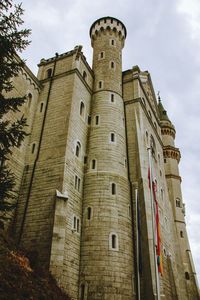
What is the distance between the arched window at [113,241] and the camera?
71.6 feet

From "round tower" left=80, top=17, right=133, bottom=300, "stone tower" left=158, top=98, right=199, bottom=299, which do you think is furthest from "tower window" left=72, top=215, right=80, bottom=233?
"stone tower" left=158, top=98, right=199, bottom=299

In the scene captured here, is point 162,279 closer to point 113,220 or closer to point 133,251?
point 133,251

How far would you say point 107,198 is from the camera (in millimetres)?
24000

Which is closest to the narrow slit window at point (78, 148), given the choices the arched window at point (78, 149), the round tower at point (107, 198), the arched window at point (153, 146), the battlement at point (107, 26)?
the arched window at point (78, 149)

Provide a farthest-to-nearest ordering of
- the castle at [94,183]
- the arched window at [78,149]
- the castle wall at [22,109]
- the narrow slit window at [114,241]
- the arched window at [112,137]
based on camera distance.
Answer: the arched window at [112,137] < the arched window at [78,149] < the castle wall at [22,109] < the narrow slit window at [114,241] < the castle at [94,183]

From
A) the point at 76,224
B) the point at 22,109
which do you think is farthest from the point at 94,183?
the point at 22,109

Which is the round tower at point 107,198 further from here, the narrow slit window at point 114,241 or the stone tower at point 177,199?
the stone tower at point 177,199

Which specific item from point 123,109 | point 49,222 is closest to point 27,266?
point 49,222

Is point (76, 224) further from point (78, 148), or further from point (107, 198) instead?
point (78, 148)

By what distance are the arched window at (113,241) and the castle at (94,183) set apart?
0.25 feet

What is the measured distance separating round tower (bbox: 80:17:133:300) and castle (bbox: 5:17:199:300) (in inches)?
3.0

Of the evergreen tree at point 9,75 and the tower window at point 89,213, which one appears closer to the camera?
the evergreen tree at point 9,75

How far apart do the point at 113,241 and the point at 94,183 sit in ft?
16.6

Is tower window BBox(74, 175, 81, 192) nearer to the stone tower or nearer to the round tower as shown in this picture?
the round tower
